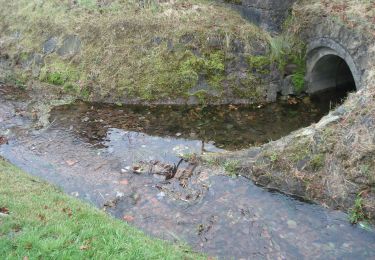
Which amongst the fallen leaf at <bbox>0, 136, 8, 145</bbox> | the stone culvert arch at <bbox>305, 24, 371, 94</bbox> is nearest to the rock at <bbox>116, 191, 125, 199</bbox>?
the fallen leaf at <bbox>0, 136, 8, 145</bbox>

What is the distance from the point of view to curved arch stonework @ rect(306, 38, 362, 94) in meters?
14.4

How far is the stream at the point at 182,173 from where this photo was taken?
8539 mm

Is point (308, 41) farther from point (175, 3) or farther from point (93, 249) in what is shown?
point (93, 249)

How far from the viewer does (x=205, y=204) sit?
31.8 ft

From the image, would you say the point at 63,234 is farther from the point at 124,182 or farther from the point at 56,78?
the point at 56,78

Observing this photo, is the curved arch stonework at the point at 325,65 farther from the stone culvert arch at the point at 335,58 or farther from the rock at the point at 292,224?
the rock at the point at 292,224

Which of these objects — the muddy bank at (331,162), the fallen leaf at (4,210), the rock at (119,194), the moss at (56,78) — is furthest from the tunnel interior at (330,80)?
the fallen leaf at (4,210)

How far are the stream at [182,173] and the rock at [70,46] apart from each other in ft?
7.64

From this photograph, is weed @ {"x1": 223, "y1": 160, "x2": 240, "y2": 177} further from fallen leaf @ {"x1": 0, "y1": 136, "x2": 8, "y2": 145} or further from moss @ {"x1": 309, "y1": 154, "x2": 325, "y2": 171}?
fallen leaf @ {"x1": 0, "y1": 136, "x2": 8, "y2": 145}

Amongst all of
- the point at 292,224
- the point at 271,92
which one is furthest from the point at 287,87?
the point at 292,224

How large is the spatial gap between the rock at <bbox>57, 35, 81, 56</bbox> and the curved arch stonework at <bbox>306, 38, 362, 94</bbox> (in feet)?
29.5

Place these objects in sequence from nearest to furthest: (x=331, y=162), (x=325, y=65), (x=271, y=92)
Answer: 1. (x=331, y=162)
2. (x=271, y=92)
3. (x=325, y=65)

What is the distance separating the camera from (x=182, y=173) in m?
10.9

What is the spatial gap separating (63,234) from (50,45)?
12598mm
